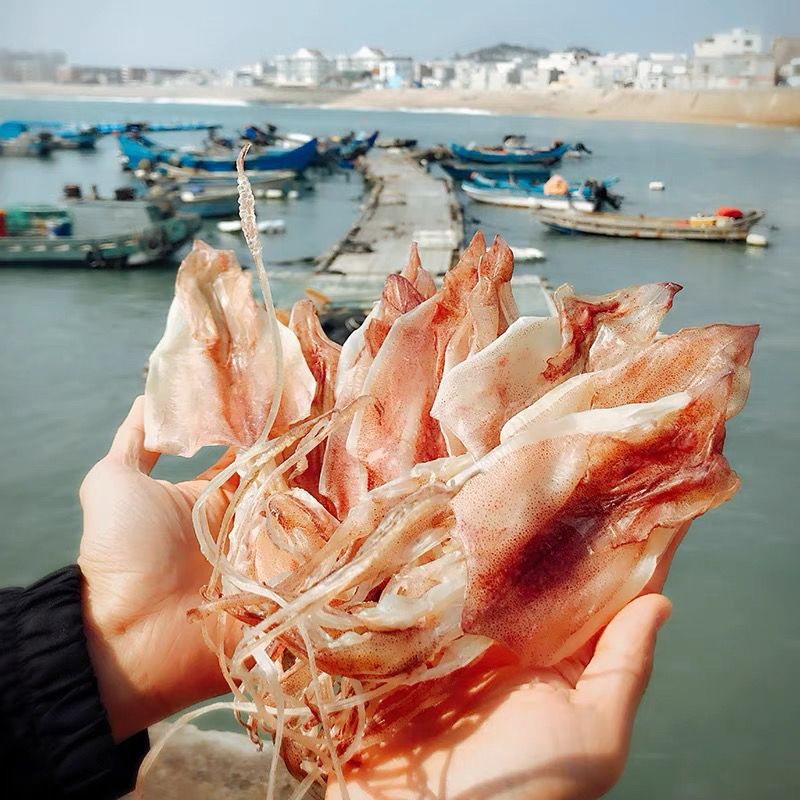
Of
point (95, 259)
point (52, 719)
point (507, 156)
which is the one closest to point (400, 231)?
point (95, 259)

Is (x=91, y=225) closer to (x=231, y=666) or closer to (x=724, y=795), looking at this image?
(x=724, y=795)

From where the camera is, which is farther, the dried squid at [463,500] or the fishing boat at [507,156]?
the fishing boat at [507,156]

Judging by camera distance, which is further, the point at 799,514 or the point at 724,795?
the point at 799,514

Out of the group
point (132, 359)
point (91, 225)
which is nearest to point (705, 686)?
point (132, 359)

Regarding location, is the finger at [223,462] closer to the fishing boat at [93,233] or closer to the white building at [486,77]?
the fishing boat at [93,233]

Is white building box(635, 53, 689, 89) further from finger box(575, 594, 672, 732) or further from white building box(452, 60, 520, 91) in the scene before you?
finger box(575, 594, 672, 732)

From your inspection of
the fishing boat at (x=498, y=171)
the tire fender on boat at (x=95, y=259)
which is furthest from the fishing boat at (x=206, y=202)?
the fishing boat at (x=498, y=171)

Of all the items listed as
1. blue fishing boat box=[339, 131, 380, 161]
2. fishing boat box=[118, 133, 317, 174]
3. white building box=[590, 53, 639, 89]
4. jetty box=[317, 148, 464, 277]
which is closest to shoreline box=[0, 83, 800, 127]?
white building box=[590, 53, 639, 89]
